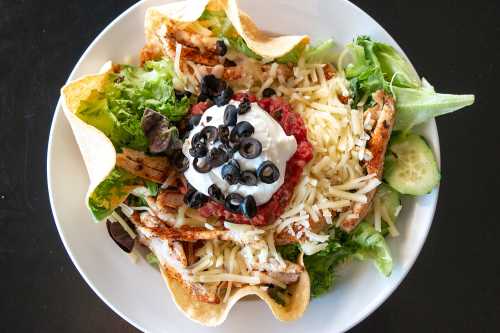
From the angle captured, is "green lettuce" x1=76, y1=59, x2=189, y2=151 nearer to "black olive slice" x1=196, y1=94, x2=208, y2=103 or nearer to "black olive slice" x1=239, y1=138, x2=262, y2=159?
"black olive slice" x1=196, y1=94, x2=208, y2=103

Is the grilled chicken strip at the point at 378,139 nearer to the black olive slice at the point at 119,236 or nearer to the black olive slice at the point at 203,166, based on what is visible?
the black olive slice at the point at 203,166

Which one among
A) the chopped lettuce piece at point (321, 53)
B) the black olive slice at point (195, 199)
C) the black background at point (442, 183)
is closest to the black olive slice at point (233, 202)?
the black olive slice at point (195, 199)

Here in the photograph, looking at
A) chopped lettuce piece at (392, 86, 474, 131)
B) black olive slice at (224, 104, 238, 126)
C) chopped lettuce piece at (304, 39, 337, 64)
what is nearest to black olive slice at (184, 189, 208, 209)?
black olive slice at (224, 104, 238, 126)

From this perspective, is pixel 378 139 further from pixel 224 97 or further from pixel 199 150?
pixel 199 150

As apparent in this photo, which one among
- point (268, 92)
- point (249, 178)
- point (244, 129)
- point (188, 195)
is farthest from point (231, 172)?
point (268, 92)

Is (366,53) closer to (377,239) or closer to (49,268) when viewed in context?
(377,239)

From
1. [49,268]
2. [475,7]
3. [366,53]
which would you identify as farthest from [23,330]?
[475,7]
